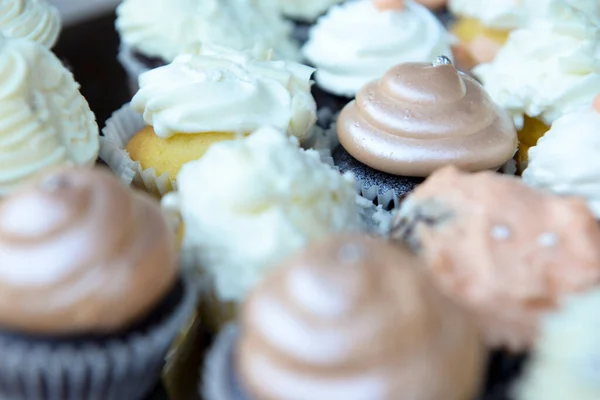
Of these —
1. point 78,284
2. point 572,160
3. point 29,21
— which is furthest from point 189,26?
point 78,284

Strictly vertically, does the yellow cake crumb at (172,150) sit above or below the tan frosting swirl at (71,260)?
below

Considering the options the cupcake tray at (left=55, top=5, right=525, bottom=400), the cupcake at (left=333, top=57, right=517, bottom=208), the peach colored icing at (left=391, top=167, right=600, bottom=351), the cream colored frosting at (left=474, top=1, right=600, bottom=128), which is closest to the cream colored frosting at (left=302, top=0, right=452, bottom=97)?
the cupcake tray at (left=55, top=5, right=525, bottom=400)

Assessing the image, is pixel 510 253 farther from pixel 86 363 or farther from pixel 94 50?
pixel 94 50

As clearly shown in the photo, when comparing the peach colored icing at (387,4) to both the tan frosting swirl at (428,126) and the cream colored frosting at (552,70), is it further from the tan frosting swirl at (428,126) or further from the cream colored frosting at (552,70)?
the tan frosting swirl at (428,126)

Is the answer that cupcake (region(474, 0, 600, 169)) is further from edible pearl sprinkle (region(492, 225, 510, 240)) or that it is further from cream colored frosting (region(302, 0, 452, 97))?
edible pearl sprinkle (region(492, 225, 510, 240))

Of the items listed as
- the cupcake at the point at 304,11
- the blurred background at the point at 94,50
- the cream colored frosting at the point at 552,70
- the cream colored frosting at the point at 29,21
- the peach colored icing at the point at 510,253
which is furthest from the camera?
the cupcake at the point at 304,11

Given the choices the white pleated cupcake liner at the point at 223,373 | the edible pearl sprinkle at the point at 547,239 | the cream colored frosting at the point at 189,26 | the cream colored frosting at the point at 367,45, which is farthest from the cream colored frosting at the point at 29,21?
the edible pearl sprinkle at the point at 547,239

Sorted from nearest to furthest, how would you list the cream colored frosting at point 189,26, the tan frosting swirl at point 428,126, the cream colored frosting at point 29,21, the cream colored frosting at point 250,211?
the cream colored frosting at point 250,211
the tan frosting swirl at point 428,126
the cream colored frosting at point 29,21
the cream colored frosting at point 189,26
